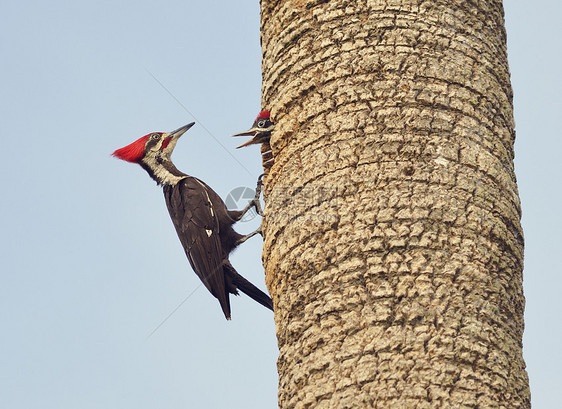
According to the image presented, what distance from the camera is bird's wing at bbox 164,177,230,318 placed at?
212 inches

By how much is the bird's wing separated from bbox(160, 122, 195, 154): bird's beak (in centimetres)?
53

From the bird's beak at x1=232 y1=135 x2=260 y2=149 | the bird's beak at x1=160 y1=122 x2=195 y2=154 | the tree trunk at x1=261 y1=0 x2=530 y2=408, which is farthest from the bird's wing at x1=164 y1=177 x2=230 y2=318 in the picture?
the tree trunk at x1=261 y1=0 x2=530 y2=408

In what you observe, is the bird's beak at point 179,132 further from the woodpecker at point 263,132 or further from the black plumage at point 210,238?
the woodpecker at point 263,132

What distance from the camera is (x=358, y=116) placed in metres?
2.62

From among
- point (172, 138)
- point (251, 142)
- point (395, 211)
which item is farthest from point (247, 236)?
point (395, 211)

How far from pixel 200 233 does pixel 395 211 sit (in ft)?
10.7

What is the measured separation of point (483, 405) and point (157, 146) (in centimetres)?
456

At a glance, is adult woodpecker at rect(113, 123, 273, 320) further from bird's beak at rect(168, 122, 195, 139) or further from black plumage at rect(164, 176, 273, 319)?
bird's beak at rect(168, 122, 195, 139)

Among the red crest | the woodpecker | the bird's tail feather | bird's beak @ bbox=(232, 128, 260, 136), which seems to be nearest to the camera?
the woodpecker

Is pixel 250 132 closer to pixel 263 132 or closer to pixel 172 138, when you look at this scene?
pixel 263 132

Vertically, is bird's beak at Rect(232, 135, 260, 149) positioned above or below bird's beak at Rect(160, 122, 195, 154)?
below

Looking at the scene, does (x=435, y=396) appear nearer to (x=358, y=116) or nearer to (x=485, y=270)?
(x=485, y=270)

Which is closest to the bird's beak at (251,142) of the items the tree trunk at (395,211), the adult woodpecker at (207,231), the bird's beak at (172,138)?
the tree trunk at (395,211)

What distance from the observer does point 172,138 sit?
20.5 ft
